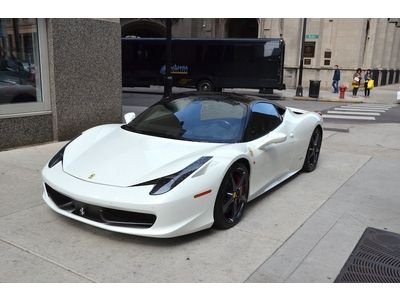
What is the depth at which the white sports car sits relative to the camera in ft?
11.1

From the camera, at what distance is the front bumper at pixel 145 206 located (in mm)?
3316

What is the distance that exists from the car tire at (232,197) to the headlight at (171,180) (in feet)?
1.09

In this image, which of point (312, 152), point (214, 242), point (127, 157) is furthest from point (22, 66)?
point (214, 242)

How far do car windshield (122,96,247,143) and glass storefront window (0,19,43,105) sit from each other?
124 inches

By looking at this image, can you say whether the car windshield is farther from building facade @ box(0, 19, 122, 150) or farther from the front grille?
building facade @ box(0, 19, 122, 150)

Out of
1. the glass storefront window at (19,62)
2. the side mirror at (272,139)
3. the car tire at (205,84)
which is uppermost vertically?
the glass storefront window at (19,62)

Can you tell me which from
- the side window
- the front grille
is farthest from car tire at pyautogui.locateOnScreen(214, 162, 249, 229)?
the front grille

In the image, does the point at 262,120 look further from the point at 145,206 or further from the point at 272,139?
the point at 145,206

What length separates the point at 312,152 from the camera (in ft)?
20.3

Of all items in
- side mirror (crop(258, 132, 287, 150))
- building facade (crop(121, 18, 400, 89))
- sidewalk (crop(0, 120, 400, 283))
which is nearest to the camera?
sidewalk (crop(0, 120, 400, 283))

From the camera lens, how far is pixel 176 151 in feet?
12.9

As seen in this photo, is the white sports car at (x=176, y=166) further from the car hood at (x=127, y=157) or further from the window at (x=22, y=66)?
the window at (x=22, y=66)

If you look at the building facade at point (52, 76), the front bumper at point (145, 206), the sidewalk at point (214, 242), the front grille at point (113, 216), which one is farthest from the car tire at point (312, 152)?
the building facade at point (52, 76)
